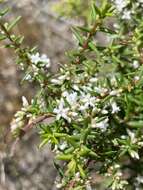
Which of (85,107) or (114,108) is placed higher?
(85,107)

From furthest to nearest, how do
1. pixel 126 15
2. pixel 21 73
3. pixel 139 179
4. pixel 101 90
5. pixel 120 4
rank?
1. pixel 21 73
2. pixel 139 179
3. pixel 126 15
4. pixel 120 4
5. pixel 101 90

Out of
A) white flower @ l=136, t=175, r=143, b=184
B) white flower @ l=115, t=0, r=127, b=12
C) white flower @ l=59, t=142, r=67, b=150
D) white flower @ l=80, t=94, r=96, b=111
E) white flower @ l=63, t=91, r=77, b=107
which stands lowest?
white flower @ l=136, t=175, r=143, b=184

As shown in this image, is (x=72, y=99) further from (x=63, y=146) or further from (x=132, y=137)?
(x=132, y=137)

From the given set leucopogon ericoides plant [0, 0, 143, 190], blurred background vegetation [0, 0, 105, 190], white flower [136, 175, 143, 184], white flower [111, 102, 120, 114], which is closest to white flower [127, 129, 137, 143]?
leucopogon ericoides plant [0, 0, 143, 190]

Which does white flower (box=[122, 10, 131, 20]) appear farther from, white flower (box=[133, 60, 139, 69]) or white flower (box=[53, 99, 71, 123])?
white flower (box=[53, 99, 71, 123])

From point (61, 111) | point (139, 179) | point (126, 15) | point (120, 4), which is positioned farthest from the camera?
point (139, 179)

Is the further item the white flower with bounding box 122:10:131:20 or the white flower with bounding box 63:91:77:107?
the white flower with bounding box 122:10:131:20

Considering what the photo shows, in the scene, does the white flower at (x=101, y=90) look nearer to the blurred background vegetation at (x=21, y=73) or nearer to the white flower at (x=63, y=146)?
the white flower at (x=63, y=146)

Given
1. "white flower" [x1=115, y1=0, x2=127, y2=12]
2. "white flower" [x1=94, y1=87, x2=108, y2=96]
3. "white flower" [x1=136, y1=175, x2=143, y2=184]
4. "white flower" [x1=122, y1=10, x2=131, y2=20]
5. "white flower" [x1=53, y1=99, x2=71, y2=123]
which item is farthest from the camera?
"white flower" [x1=136, y1=175, x2=143, y2=184]

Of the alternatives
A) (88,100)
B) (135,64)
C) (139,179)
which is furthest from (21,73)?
(88,100)
